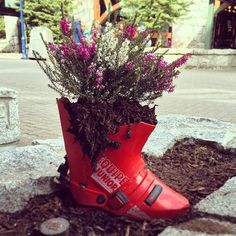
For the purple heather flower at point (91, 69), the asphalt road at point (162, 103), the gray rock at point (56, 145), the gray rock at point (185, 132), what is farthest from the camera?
the asphalt road at point (162, 103)

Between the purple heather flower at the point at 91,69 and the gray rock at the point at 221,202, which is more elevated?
the purple heather flower at the point at 91,69

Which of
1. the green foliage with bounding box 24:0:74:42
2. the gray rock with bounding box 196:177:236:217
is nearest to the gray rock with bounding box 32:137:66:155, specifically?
the gray rock with bounding box 196:177:236:217

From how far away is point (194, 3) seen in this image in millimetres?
15133

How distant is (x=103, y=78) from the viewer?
1739 mm

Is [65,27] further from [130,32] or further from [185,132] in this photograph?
[185,132]

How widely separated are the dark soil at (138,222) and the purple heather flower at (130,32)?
90 centimetres

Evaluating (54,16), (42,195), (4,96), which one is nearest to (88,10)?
(54,16)

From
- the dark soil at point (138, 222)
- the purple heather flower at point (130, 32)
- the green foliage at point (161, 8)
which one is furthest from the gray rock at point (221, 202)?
the green foliage at point (161, 8)

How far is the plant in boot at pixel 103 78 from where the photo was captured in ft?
5.58

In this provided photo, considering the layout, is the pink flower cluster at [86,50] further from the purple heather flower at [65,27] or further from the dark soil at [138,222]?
the dark soil at [138,222]

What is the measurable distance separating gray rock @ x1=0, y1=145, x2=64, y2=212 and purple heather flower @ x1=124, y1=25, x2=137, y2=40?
0.87 m

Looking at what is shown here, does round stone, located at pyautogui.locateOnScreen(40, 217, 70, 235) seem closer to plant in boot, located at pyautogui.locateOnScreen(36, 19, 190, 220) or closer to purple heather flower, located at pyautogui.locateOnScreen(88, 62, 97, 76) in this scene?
plant in boot, located at pyautogui.locateOnScreen(36, 19, 190, 220)

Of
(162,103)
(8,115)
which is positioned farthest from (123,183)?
(162,103)

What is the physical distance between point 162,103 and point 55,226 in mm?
4664
